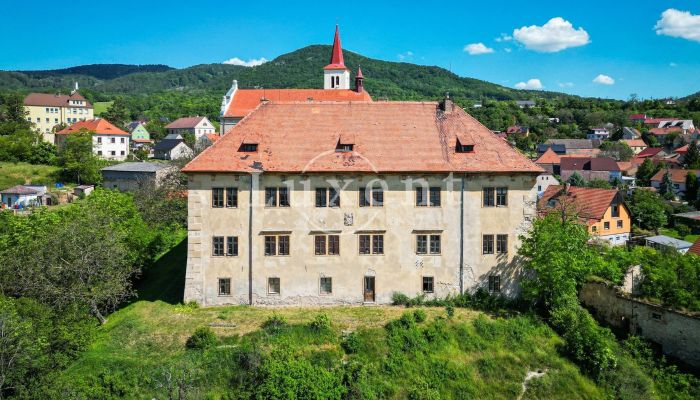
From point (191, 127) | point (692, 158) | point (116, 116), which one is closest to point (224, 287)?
point (692, 158)

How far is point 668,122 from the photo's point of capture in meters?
164

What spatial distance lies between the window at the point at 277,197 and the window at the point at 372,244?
5052 millimetres

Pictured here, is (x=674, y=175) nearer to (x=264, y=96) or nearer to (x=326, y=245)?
(x=264, y=96)

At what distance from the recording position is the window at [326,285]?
97.9 feet

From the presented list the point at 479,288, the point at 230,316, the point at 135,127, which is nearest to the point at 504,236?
the point at 479,288

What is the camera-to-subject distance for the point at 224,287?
2973cm

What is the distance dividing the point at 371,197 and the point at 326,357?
31.9 ft

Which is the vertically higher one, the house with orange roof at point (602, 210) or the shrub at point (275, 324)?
the house with orange roof at point (602, 210)

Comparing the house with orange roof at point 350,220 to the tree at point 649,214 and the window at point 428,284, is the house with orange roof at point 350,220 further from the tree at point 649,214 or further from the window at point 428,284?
the tree at point 649,214

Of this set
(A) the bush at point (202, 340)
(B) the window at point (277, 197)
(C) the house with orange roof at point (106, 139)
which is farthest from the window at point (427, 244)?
(C) the house with orange roof at point (106, 139)

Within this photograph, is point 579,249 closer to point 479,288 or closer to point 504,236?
point 504,236

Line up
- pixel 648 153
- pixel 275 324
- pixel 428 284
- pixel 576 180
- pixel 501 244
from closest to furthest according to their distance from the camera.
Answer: pixel 275 324
pixel 428 284
pixel 501 244
pixel 576 180
pixel 648 153

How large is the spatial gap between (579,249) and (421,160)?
1056cm

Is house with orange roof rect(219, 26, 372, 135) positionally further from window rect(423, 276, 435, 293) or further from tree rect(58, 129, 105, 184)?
window rect(423, 276, 435, 293)
